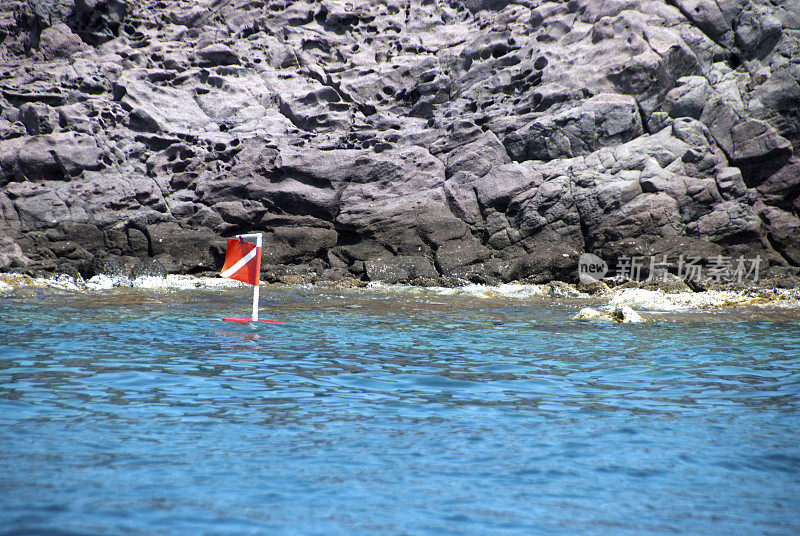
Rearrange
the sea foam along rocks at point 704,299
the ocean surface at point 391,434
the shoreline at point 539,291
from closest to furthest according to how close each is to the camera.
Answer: the ocean surface at point 391,434, the sea foam along rocks at point 704,299, the shoreline at point 539,291

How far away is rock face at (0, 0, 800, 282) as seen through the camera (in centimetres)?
1947

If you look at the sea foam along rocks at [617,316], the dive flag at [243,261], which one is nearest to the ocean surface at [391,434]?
the dive flag at [243,261]

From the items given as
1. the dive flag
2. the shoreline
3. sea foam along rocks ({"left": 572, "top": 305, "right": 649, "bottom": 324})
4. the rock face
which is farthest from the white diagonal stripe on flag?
the rock face

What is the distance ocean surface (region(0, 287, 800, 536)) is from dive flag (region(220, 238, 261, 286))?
0.93m

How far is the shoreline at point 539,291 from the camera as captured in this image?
46.9ft

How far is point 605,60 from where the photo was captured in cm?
2200

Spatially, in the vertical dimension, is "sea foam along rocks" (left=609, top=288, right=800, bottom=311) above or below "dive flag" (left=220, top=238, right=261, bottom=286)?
below

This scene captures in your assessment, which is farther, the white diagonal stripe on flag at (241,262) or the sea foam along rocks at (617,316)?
the sea foam along rocks at (617,316)

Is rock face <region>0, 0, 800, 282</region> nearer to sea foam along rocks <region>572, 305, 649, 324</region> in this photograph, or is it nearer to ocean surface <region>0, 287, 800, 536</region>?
sea foam along rocks <region>572, 305, 649, 324</region>

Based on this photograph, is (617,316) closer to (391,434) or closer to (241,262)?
(241,262)

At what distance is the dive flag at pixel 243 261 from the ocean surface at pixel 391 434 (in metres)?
0.93

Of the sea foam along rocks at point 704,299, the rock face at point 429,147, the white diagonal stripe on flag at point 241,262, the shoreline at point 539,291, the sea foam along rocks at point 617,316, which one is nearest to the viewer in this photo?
the white diagonal stripe on flag at point 241,262

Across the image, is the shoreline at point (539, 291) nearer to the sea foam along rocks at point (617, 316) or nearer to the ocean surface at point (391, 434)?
the sea foam along rocks at point (617, 316)

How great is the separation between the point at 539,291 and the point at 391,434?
44.7 ft
